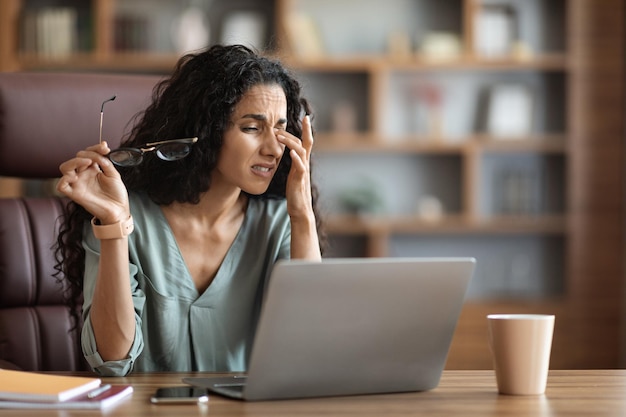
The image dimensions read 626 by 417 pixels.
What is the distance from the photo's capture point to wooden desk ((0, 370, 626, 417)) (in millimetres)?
1128

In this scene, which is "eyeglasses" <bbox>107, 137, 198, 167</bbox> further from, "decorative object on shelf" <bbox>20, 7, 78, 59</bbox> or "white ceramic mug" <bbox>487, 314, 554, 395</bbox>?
"decorative object on shelf" <bbox>20, 7, 78, 59</bbox>

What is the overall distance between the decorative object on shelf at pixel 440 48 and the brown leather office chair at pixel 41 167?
2551 millimetres

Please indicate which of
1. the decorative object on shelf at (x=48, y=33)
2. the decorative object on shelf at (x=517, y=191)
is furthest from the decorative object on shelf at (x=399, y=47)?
the decorative object on shelf at (x=48, y=33)

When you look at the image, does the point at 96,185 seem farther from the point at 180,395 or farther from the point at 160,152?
the point at 180,395

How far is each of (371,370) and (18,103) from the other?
1211 mm

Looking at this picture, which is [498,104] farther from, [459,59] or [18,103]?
[18,103]

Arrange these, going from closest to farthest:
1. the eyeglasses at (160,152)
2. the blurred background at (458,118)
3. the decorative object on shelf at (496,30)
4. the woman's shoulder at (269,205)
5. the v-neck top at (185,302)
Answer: the eyeglasses at (160,152), the v-neck top at (185,302), the woman's shoulder at (269,205), the blurred background at (458,118), the decorative object on shelf at (496,30)

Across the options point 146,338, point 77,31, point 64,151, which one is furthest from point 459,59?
point 146,338

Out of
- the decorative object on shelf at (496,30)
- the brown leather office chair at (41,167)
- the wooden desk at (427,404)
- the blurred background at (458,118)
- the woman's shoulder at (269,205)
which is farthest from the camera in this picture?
the decorative object on shelf at (496,30)

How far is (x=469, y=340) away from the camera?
14.5 feet

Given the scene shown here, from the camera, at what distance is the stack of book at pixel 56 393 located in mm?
1137

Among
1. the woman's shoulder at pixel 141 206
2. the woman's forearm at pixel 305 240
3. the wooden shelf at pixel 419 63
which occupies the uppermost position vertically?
the wooden shelf at pixel 419 63

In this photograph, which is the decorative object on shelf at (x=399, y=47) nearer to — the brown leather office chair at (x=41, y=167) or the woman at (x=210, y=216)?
the brown leather office chair at (x=41, y=167)

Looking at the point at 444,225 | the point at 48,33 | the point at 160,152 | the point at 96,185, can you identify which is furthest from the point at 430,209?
the point at 96,185
